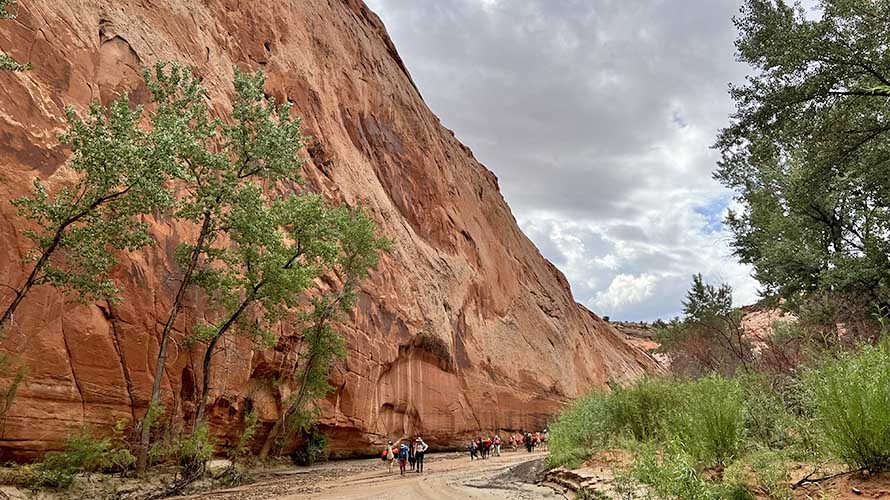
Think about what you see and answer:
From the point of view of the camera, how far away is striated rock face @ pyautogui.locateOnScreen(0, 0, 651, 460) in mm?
12367

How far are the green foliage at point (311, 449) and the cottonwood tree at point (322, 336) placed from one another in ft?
1.89

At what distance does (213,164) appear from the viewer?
13.4m

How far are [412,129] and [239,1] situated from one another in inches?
642

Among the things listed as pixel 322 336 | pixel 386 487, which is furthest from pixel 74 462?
pixel 322 336

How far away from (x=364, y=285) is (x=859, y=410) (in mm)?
22647

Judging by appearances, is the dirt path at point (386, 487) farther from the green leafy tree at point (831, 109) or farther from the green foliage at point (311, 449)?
the green leafy tree at point (831, 109)

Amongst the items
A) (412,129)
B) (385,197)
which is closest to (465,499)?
(385,197)

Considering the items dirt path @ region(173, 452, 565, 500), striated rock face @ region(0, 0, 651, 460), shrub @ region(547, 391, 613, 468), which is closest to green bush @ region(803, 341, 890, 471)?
dirt path @ region(173, 452, 565, 500)

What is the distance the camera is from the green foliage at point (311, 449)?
20.4 meters

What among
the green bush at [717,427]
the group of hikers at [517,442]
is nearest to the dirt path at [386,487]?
the green bush at [717,427]

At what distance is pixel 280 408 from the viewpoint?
1909 cm

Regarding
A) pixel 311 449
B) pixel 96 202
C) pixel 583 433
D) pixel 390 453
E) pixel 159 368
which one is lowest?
pixel 390 453

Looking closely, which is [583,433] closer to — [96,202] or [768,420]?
→ [768,420]

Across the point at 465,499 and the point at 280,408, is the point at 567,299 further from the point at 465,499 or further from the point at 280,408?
the point at 465,499
